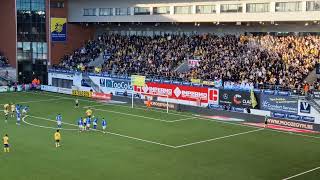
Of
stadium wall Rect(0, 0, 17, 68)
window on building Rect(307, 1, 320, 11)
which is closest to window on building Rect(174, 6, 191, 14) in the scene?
window on building Rect(307, 1, 320, 11)

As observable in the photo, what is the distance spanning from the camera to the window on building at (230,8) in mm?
60406

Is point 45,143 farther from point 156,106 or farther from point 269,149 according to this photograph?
point 156,106

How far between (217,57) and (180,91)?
266 inches

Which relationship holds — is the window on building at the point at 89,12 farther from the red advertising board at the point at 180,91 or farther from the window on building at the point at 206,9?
the red advertising board at the point at 180,91

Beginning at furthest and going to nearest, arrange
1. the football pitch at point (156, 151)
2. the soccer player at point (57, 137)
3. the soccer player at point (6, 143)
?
the soccer player at point (57, 137) → the soccer player at point (6, 143) → the football pitch at point (156, 151)

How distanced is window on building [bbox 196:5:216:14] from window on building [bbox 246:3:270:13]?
5.07 meters

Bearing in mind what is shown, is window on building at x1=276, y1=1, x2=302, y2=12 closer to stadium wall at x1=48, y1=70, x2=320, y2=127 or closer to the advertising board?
stadium wall at x1=48, y1=70, x2=320, y2=127

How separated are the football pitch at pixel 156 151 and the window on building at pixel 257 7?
15.7m

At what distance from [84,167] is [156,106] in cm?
2704

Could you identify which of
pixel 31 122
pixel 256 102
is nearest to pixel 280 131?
pixel 256 102

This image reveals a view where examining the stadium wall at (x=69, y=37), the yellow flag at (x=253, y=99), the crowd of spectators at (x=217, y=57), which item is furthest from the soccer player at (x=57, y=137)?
A: the stadium wall at (x=69, y=37)

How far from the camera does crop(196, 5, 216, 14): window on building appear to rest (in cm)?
6310

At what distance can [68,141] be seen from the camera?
3909cm

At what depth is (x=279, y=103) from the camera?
48.8m
